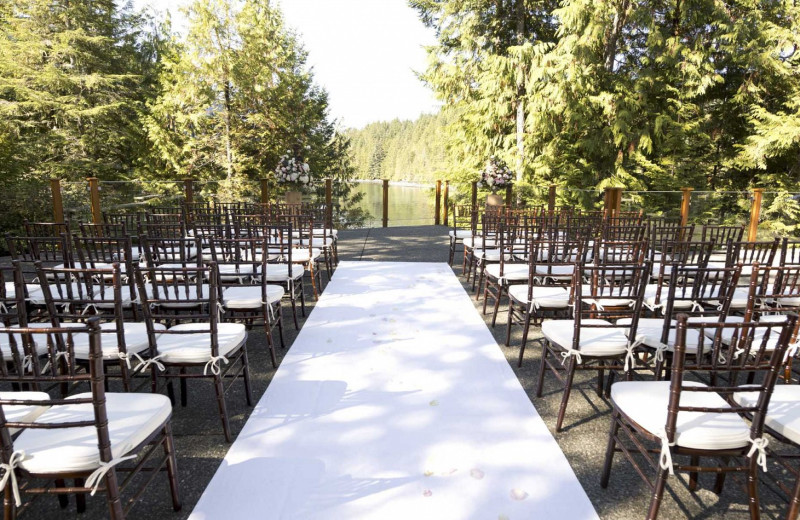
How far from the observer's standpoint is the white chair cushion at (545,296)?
3.12 metres

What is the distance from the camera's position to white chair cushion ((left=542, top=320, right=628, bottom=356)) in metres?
2.35

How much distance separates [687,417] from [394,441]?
1.34m

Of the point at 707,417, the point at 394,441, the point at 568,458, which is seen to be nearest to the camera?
the point at 707,417

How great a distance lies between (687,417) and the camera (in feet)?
5.39

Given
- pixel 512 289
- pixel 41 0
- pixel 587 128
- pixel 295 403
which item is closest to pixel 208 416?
pixel 295 403

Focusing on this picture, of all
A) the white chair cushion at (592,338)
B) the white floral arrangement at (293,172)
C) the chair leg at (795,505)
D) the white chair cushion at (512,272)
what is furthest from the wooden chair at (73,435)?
the white floral arrangement at (293,172)

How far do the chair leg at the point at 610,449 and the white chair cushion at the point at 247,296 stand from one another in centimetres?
232

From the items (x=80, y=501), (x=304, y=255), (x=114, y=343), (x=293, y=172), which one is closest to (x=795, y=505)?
(x=80, y=501)

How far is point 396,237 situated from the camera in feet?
31.1

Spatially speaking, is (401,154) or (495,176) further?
(401,154)

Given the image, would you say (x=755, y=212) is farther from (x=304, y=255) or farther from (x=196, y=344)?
(x=196, y=344)

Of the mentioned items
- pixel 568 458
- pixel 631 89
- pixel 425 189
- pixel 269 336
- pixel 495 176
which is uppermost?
pixel 631 89

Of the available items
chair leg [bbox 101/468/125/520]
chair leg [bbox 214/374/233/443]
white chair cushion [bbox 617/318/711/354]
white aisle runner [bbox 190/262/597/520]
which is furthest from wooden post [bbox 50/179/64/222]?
white chair cushion [bbox 617/318/711/354]

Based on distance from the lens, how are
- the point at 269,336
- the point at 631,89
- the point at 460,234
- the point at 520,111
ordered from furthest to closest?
the point at 520,111
the point at 631,89
the point at 460,234
the point at 269,336
